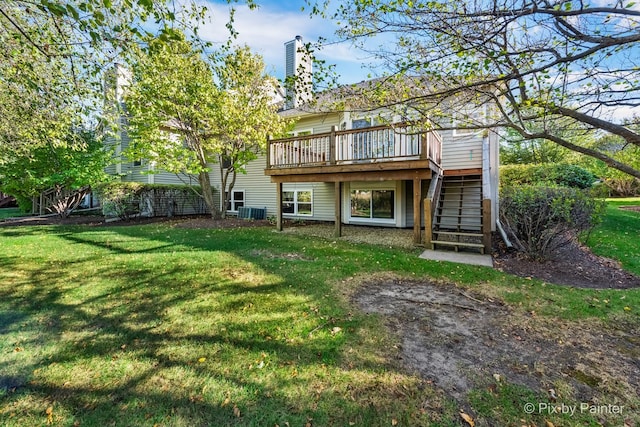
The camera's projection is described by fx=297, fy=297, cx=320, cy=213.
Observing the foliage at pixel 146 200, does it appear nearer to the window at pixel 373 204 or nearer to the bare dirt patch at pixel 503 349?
the window at pixel 373 204

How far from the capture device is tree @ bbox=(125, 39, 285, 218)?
997 centimetres

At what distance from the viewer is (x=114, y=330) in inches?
131

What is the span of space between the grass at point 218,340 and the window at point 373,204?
516 cm

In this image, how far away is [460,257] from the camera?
655 centimetres

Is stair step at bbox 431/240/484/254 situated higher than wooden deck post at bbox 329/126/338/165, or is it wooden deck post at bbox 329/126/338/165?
wooden deck post at bbox 329/126/338/165

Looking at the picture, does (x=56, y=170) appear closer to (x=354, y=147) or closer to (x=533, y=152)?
(x=354, y=147)

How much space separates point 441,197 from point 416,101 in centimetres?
565

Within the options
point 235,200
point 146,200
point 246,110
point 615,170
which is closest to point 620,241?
point 246,110

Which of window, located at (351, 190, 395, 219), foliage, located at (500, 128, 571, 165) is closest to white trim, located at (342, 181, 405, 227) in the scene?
window, located at (351, 190, 395, 219)

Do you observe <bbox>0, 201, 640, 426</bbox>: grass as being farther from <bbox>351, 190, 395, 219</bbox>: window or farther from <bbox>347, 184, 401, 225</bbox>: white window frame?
<bbox>351, 190, 395, 219</bbox>: window

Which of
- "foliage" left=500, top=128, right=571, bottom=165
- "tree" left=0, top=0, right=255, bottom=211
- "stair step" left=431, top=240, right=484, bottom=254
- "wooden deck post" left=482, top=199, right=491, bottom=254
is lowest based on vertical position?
"stair step" left=431, top=240, right=484, bottom=254

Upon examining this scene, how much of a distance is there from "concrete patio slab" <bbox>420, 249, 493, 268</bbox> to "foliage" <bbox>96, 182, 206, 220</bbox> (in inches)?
401

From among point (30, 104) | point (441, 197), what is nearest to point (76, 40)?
point (30, 104)

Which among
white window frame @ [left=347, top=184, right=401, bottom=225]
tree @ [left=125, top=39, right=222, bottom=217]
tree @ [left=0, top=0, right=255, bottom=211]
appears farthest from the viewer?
white window frame @ [left=347, top=184, right=401, bottom=225]
